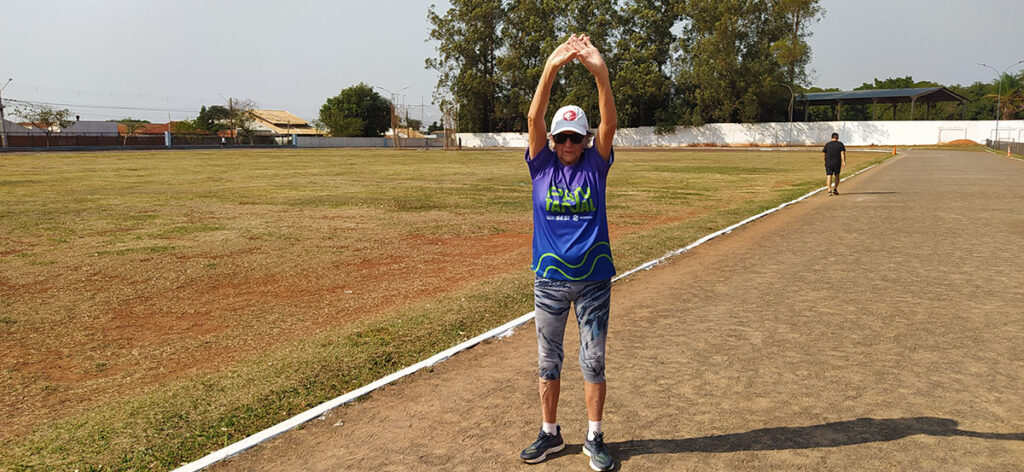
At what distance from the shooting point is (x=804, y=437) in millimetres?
4148

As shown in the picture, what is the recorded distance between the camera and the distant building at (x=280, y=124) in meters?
123

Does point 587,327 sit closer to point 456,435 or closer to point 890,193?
point 456,435

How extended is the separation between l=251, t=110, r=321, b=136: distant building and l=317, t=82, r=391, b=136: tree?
14927 millimetres

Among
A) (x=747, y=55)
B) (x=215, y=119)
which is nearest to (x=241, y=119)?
(x=215, y=119)

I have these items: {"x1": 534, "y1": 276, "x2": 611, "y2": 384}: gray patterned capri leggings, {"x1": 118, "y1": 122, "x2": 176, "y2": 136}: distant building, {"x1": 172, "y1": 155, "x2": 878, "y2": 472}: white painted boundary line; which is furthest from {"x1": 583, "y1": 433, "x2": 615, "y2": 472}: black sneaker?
{"x1": 118, "y1": 122, "x2": 176, "y2": 136}: distant building

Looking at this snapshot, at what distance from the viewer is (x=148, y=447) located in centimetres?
411

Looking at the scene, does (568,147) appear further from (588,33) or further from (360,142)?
(360,142)

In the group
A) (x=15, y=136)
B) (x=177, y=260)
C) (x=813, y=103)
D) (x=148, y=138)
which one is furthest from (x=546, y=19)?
(x=177, y=260)

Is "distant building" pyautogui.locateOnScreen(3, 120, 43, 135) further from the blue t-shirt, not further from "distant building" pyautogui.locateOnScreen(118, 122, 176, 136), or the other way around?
the blue t-shirt

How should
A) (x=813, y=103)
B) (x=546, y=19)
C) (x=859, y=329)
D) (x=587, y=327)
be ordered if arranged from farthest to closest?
(x=546, y=19) < (x=813, y=103) < (x=859, y=329) < (x=587, y=327)

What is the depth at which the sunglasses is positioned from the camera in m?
3.64

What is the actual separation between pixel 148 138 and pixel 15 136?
1424 centimetres

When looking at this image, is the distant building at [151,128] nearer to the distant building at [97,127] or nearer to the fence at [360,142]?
the distant building at [97,127]

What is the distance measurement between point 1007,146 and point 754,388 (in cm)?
6160
